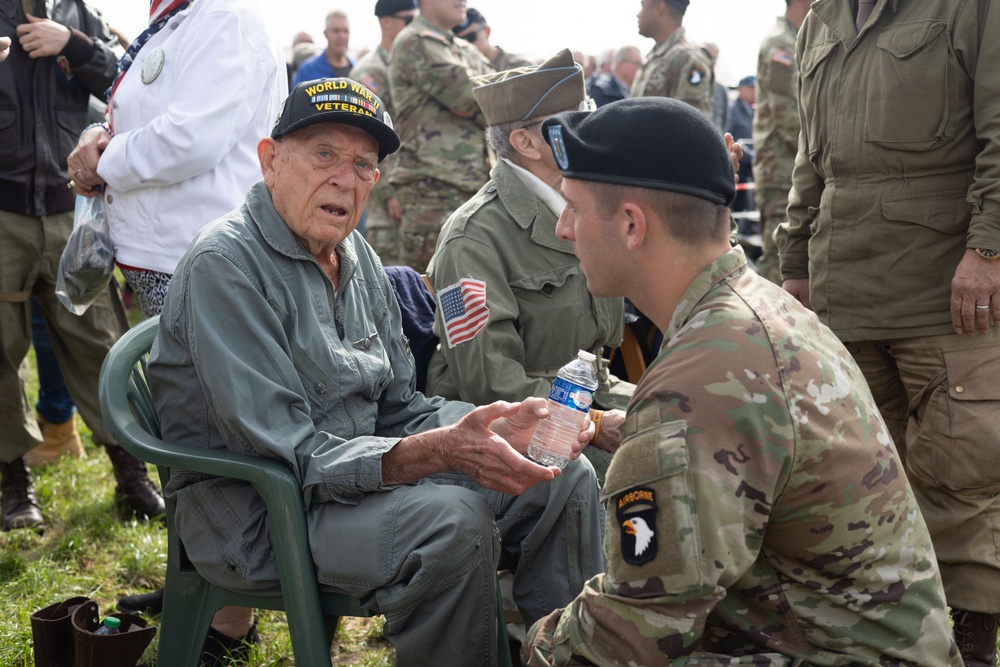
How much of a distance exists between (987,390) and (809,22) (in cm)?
147

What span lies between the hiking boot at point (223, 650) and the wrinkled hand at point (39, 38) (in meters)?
2.50

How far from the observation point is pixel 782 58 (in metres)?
6.45

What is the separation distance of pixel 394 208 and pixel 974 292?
5668mm

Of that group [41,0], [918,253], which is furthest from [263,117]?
[918,253]

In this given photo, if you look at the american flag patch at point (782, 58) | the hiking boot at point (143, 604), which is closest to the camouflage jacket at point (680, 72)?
the american flag patch at point (782, 58)

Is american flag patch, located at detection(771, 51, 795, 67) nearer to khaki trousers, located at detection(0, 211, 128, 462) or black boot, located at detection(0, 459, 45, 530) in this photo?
khaki trousers, located at detection(0, 211, 128, 462)

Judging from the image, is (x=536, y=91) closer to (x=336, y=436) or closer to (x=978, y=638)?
(x=336, y=436)

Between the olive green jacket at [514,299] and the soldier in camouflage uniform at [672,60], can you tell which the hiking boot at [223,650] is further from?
the soldier in camouflage uniform at [672,60]

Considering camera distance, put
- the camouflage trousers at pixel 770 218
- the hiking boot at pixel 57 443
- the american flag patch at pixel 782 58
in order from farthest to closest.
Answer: the camouflage trousers at pixel 770 218 → the american flag patch at pixel 782 58 → the hiking boot at pixel 57 443

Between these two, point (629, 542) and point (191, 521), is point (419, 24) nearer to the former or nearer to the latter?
point (191, 521)

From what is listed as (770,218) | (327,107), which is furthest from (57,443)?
(770,218)

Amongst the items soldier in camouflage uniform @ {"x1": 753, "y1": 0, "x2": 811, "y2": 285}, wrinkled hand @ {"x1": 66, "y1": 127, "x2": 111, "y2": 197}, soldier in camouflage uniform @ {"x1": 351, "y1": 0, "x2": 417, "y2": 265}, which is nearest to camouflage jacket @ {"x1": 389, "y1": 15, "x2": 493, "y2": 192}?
soldier in camouflage uniform @ {"x1": 351, "y1": 0, "x2": 417, "y2": 265}

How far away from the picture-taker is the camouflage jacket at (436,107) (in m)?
6.88

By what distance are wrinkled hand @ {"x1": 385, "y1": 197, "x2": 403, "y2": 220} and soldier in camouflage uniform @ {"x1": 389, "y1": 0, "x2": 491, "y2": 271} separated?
0.42 meters
